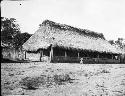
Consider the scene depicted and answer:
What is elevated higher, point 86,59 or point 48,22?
point 48,22

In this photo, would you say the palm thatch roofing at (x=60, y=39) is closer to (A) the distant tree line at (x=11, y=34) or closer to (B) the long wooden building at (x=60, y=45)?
(B) the long wooden building at (x=60, y=45)

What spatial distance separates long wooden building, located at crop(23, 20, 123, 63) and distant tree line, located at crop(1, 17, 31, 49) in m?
8.88

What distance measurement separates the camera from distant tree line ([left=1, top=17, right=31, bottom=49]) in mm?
36625

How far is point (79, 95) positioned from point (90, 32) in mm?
28508

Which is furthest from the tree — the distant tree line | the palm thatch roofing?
the palm thatch roofing

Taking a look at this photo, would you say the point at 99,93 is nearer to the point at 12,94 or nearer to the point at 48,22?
the point at 12,94

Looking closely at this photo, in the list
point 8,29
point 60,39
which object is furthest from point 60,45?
point 8,29

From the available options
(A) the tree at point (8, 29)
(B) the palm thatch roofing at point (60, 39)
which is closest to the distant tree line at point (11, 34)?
(A) the tree at point (8, 29)

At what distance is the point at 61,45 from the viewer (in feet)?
80.5

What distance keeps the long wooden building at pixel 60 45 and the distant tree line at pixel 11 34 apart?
29.1 ft

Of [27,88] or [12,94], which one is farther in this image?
[27,88]

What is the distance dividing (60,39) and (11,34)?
18738mm

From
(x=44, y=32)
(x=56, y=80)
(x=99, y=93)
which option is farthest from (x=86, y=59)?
(x=99, y=93)

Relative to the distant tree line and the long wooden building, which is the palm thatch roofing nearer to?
the long wooden building
